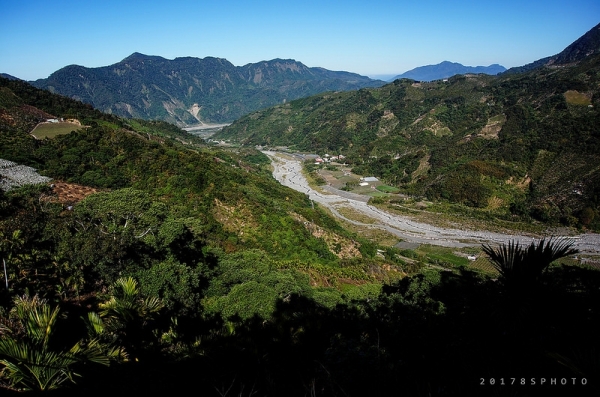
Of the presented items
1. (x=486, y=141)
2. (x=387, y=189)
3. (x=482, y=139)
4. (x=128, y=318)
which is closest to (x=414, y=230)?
(x=387, y=189)

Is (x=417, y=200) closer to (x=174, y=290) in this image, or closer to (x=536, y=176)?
(x=536, y=176)

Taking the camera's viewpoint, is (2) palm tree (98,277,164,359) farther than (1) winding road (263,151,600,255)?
No

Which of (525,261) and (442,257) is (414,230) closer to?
(442,257)

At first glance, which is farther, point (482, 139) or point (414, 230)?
point (482, 139)

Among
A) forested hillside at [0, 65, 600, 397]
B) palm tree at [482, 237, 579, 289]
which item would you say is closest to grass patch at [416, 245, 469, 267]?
forested hillside at [0, 65, 600, 397]

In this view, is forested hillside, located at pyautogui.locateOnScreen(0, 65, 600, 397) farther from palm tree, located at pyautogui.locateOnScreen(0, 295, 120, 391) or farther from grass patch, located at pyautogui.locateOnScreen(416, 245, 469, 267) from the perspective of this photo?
grass patch, located at pyautogui.locateOnScreen(416, 245, 469, 267)

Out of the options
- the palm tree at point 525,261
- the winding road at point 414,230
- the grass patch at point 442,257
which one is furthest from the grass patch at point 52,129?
the grass patch at point 442,257
